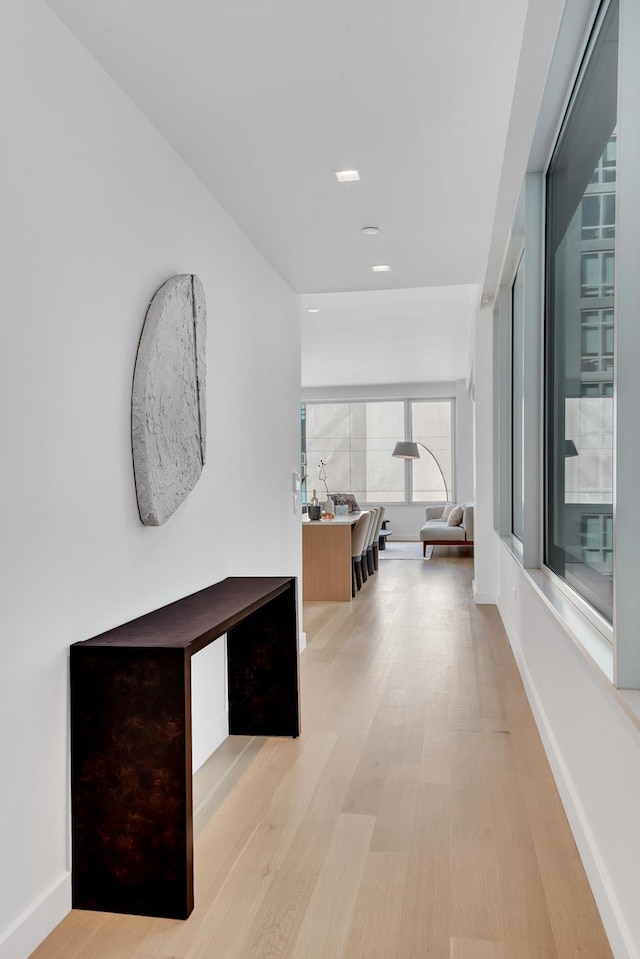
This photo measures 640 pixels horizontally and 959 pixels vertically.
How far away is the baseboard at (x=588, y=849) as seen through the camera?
1.65 meters

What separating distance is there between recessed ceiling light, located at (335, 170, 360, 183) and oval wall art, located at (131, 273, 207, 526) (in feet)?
2.59

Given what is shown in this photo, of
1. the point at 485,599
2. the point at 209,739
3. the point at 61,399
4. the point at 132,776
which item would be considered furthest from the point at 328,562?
the point at 61,399

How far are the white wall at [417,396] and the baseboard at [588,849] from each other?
9686 millimetres

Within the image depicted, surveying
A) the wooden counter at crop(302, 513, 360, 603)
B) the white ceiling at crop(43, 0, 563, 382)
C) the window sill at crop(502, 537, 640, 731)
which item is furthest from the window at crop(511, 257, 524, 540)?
the wooden counter at crop(302, 513, 360, 603)

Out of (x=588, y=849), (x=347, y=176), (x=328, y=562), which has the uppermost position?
(x=347, y=176)

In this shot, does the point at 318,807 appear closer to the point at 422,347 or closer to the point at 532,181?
the point at 532,181

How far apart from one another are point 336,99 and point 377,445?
11.4 meters

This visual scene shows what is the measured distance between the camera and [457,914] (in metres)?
1.89

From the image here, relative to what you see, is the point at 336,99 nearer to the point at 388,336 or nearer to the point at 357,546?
the point at 357,546

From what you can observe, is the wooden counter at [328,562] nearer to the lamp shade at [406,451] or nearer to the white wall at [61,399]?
the white wall at [61,399]

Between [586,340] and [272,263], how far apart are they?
2.30 m

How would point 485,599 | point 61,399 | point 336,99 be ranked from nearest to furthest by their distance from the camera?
→ point 61,399 → point 336,99 → point 485,599

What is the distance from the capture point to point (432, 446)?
13.5m

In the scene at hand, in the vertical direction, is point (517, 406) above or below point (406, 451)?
above
